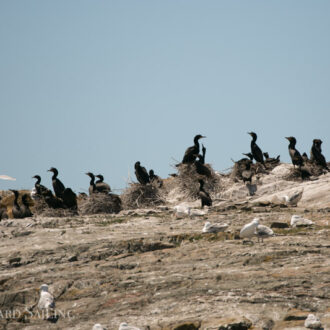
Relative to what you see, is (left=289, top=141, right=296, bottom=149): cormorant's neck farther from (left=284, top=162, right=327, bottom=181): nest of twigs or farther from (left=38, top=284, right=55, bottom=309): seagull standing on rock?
(left=38, top=284, right=55, bottom=309): seagull standing on rock

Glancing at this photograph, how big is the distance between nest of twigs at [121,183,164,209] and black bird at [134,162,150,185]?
0.65 ft

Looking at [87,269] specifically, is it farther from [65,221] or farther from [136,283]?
[65,221]

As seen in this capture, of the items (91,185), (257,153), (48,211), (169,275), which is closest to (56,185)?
(91,185)

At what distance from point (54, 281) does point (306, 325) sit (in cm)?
551

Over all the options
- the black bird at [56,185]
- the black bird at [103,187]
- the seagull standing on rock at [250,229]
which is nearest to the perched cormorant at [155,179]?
the black bird at [103,187]

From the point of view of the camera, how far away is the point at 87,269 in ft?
42.2

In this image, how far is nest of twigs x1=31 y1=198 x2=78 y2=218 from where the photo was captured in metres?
22.7

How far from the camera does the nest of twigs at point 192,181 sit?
25.2 meters

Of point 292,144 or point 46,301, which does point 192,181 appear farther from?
point 46,301

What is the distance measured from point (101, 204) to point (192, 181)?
13.2 ft

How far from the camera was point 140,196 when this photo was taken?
25297mm

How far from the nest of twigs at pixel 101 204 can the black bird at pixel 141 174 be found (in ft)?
7.17

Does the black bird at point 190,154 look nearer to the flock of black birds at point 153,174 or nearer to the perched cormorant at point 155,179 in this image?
the flock of black birds at point 153,174

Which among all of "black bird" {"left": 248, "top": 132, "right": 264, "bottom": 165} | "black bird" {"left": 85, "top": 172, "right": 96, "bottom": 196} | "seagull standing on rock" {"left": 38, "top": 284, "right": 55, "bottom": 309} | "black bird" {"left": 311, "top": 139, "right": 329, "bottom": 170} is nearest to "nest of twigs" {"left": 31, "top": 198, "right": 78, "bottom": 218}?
"black bird" {"left": 85, "top": 172, "right": 96, "bottom": 196}
